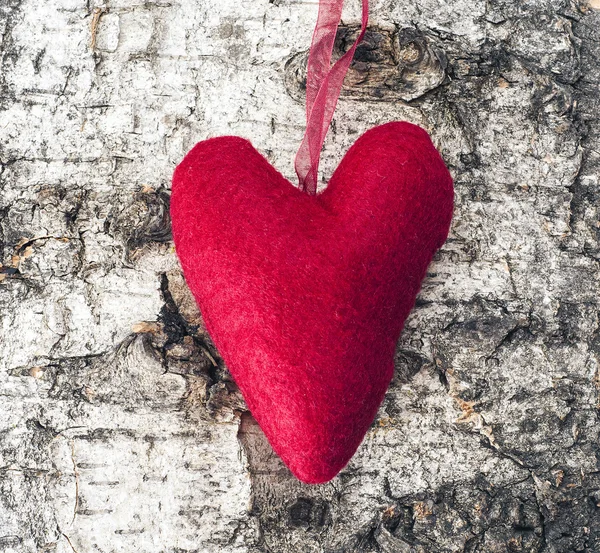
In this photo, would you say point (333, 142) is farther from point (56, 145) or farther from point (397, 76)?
point (56, 145)

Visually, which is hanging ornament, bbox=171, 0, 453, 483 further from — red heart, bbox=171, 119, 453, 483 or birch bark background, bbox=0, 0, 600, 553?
birch bark background, bbox=0, 0, 600, 553

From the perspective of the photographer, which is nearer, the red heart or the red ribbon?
the red heart

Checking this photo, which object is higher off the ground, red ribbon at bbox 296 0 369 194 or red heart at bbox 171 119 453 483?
red ribbon at bbox 296 0 369 194

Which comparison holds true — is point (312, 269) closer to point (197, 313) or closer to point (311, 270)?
point (311, 270)

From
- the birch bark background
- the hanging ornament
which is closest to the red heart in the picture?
the hanging ornament

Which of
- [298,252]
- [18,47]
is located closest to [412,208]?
[298,252]

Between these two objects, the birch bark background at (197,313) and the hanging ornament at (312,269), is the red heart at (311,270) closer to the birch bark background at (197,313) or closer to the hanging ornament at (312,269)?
the hanging ornament at (312,269)
